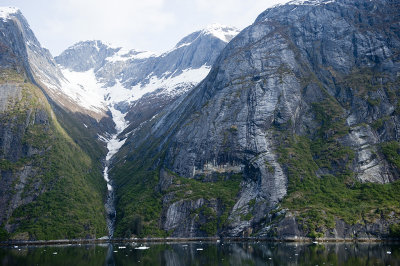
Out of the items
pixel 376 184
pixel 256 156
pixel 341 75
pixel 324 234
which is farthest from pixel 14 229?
pixel 341 75

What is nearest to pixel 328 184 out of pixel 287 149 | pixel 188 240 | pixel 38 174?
pixel 287 149

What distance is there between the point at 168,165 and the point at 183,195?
2655 centimetres

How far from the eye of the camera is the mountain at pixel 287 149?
113125 millimetres

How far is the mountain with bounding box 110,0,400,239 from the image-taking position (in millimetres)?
113125

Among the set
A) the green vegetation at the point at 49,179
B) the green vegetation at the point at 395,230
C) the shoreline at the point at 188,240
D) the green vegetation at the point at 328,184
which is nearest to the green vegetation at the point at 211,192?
the shoreline at the point at 188,240

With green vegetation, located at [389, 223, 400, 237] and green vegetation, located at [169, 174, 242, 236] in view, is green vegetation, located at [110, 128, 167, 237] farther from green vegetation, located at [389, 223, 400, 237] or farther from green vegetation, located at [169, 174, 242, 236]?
green vegetation, located at [389, 223, 400, 237]

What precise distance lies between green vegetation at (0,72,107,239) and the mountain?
1183cm

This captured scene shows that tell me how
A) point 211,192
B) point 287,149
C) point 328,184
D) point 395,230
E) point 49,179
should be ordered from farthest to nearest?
point 49,179
point 287,149
point 211,192
point 328,184
point 395,230

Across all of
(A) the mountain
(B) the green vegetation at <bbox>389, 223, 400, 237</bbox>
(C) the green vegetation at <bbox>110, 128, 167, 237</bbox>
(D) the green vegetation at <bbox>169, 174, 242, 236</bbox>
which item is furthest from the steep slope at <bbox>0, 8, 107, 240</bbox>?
(B) the green vegetation at <bbox>389, 223, 400, 237</bbox>

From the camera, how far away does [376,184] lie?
118188 mm

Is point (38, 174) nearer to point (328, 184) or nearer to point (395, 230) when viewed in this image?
point (328, 184)

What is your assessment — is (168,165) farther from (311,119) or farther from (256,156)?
(311,119)

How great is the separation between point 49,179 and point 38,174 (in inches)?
188

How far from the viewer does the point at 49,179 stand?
470 ft
